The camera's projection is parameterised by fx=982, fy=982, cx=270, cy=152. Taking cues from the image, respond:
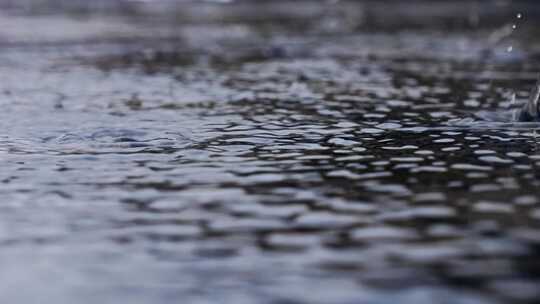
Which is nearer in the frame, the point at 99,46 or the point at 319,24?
the point at 99,46

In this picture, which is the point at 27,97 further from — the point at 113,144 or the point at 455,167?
the point at 455,167

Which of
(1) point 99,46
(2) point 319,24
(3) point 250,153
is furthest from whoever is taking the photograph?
(2) point 319,24

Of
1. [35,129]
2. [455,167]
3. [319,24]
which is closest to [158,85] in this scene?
[35,129]

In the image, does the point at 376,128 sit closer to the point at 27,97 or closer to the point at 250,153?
the point at 250,153

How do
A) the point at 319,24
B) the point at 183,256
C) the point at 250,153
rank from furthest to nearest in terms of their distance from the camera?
1. the point at 319,24
2. the point at 250,153
3. the point at 183,256

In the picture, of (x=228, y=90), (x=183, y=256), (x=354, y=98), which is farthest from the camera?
(x=228, y=90)

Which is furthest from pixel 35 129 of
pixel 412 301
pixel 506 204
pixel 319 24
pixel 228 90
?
pixel 319 24
